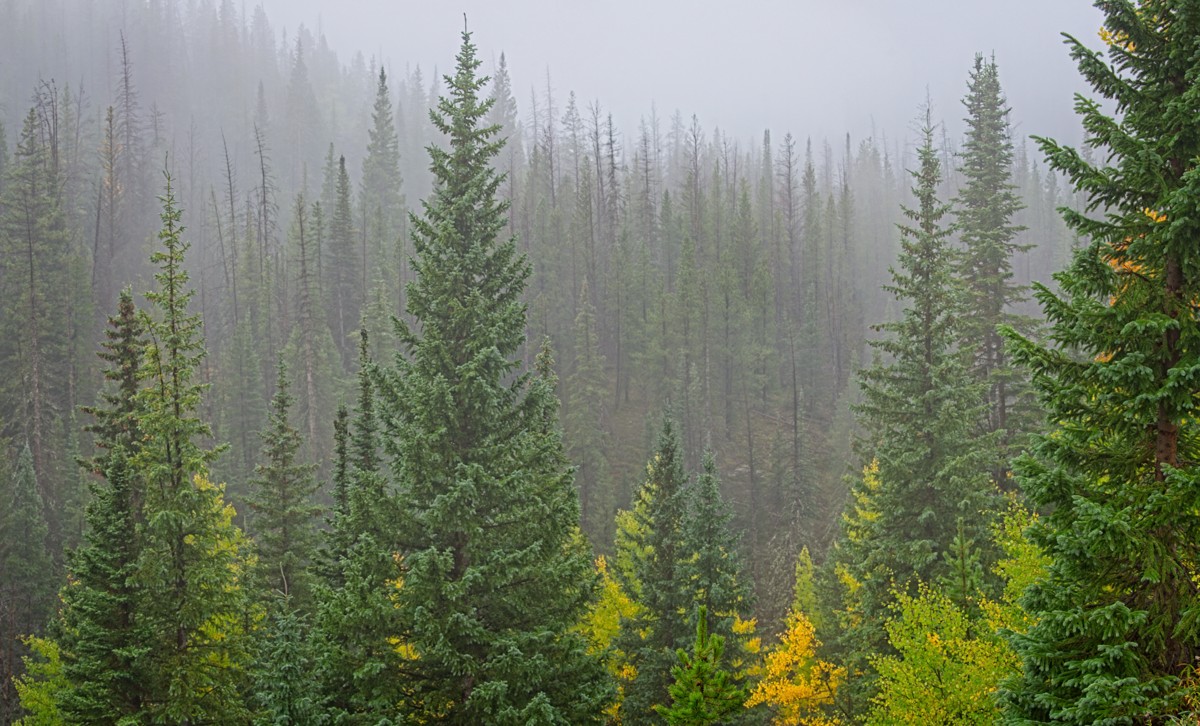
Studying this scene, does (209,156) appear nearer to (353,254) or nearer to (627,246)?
(353,254)

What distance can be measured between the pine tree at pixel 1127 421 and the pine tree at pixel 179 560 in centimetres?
1743

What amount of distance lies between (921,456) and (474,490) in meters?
12.7

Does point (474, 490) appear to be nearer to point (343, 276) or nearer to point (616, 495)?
point (616, 495)

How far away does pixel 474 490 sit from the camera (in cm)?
1459

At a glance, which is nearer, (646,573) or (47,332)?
(646,573)

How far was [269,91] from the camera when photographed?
136000mm

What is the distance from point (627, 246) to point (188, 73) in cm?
10499

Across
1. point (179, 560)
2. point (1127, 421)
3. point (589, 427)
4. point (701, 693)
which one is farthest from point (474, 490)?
point (589, 427)

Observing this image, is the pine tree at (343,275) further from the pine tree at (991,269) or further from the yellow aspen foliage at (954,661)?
the yellow aspen foliage at (954,661)

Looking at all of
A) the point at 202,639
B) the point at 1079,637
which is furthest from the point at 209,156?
the point at 1079,637

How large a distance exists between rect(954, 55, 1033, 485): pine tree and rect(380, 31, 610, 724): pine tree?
16.6 meters

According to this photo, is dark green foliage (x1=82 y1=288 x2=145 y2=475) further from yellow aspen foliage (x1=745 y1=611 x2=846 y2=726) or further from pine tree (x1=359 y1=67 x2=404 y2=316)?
pine tree (x1=359 y1=67 x2=404 y2=316)

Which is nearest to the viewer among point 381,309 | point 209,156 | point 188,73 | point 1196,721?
point 1196,721

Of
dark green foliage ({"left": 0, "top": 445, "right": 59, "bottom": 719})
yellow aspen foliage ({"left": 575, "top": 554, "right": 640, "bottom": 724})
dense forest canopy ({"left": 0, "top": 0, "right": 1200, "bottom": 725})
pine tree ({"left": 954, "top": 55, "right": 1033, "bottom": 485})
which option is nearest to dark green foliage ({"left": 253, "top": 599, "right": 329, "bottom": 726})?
dense forest canopy ({"left": 0, "top": 0, "right": 1200, "bottom": 725})
